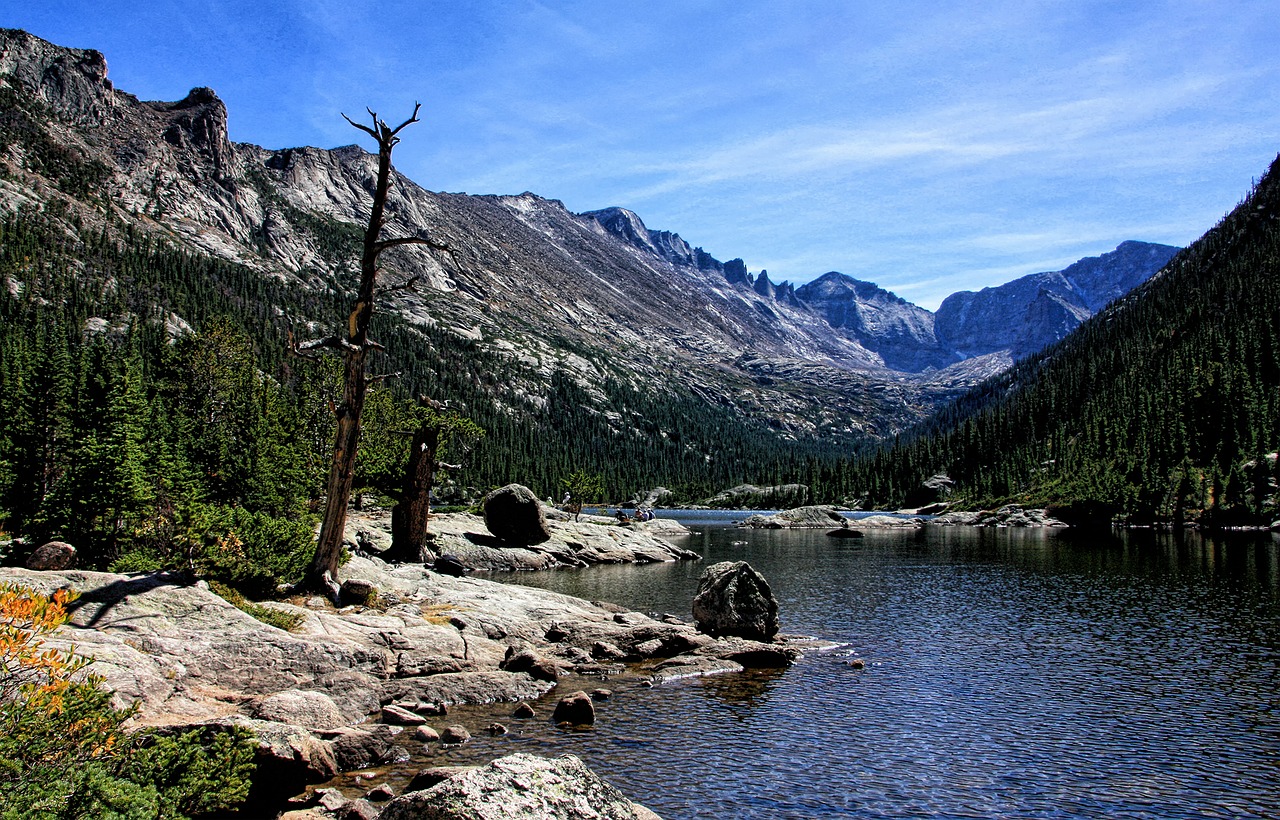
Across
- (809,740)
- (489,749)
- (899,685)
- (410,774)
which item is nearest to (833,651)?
(899,685)

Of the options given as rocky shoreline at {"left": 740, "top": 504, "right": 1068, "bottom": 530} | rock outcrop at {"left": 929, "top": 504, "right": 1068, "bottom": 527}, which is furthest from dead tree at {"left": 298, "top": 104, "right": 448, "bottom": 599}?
rock outcrop at {"left": 929, "top": 504, "right": 1068, "bottom": 527}

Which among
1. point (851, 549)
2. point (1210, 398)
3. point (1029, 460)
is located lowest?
point (851, 549)

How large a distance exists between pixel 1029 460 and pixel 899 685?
17120 centimetres

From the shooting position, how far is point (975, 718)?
74.0 feet

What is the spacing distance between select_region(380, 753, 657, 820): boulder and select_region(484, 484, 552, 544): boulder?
56.2 m

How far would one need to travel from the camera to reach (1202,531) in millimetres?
102375

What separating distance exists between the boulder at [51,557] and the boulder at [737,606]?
25296mm

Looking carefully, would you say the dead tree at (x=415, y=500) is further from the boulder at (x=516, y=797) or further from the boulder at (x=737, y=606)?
the boulder at (x=516, y=797)

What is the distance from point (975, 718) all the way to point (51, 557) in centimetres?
2770

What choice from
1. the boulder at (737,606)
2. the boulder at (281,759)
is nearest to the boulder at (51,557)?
the boulder at (281,759)

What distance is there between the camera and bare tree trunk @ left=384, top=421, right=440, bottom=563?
44375 millimetres

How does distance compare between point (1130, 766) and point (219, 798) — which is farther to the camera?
point (1130, 766)

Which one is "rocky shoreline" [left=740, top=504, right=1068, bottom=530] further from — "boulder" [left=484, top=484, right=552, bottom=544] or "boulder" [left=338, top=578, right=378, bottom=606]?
"boulder" [left=338, top=578, right=378, bottom=606]

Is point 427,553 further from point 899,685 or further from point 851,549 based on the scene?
point 851,549
